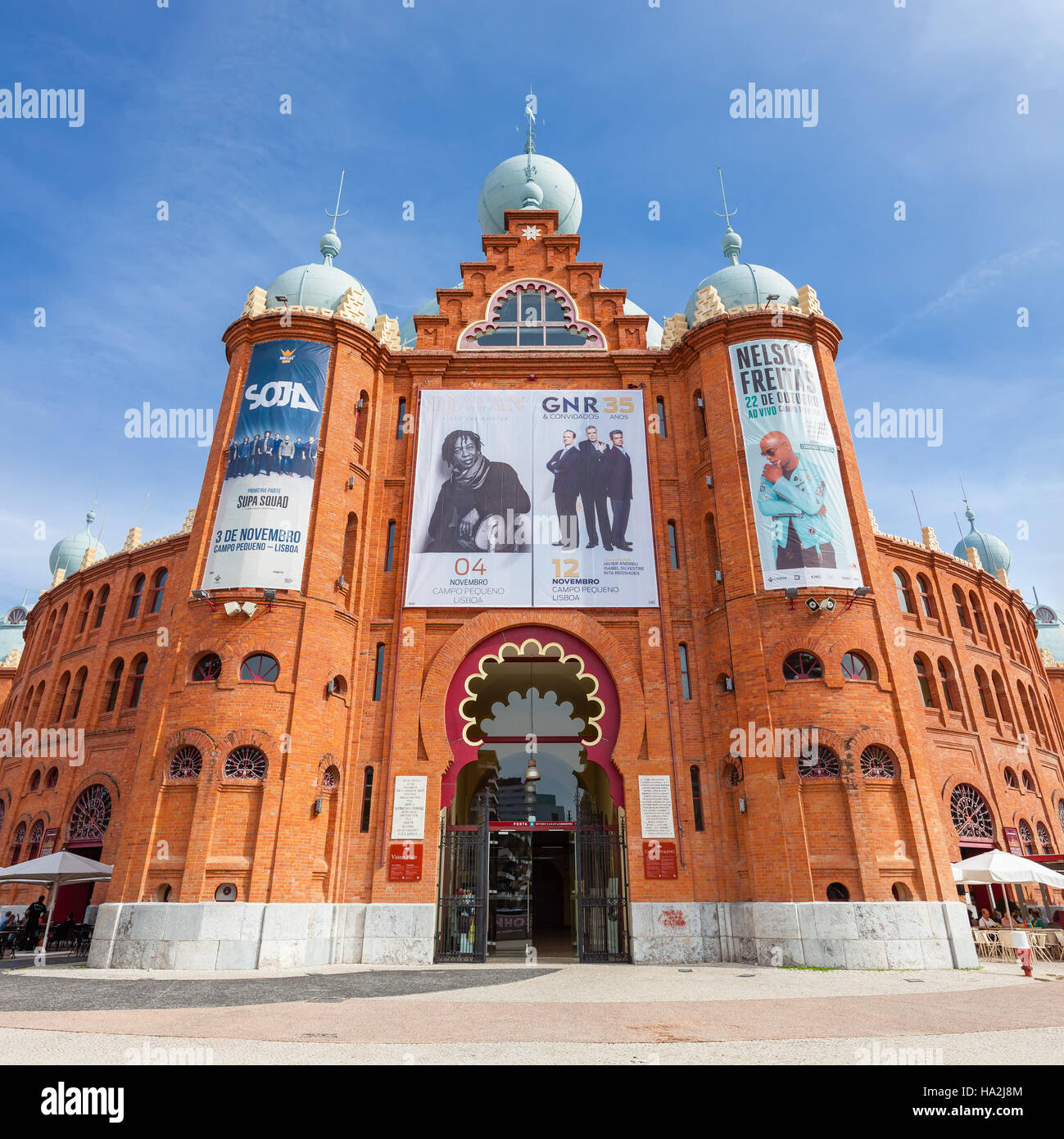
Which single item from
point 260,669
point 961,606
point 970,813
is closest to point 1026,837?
point 970,813

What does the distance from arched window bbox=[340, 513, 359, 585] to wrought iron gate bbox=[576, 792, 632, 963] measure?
10411 mm

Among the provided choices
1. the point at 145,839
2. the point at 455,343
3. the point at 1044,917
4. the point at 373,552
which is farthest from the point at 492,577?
the point at 1044,917

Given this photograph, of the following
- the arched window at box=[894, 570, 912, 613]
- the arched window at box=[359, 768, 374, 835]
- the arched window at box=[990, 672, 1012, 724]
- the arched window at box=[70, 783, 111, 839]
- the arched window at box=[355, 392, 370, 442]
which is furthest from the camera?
the arched window at box=[990, 672, 1012, 724]

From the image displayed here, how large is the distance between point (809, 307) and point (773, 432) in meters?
5.80

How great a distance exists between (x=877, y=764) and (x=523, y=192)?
30854 mm

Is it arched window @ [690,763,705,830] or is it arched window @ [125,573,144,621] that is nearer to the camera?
arched window @ [690,763,705,830]

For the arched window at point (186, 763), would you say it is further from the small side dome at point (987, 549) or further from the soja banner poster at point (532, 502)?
the small side dome at point (987, 549)

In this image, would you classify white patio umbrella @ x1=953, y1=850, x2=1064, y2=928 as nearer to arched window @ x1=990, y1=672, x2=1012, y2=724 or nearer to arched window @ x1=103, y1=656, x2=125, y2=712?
arched window @ x1=990, y1=672, x2=1012, y2=724

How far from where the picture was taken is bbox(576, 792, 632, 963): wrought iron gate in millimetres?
21609

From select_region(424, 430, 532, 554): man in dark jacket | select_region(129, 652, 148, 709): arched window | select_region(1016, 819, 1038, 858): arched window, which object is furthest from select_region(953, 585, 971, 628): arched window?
select_region(129, 652, 148, 709): arched window

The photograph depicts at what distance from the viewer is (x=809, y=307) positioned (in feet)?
89.1
